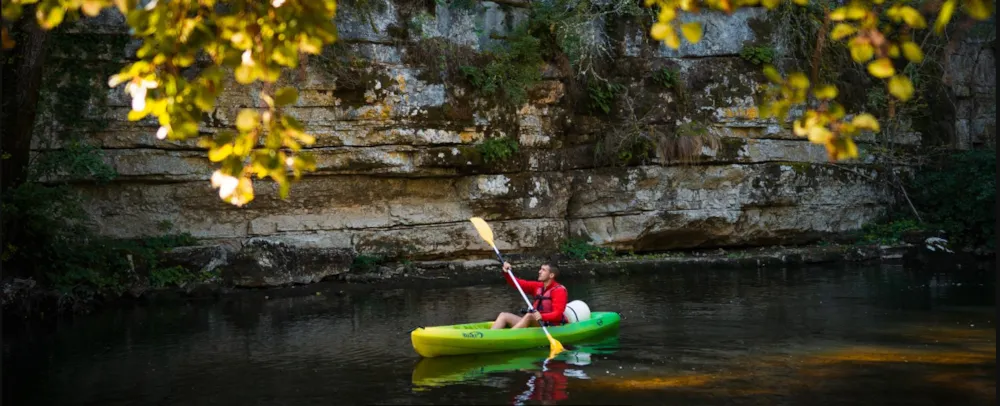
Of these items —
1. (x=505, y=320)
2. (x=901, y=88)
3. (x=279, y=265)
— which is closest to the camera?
(x=901, y=88)

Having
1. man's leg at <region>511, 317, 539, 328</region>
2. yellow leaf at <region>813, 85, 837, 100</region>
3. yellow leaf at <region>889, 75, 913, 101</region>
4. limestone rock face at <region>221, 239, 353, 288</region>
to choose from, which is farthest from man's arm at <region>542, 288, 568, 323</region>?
yellow leaf at <region>889, 75, 913, 101</region>

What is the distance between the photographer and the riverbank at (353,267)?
13375mm

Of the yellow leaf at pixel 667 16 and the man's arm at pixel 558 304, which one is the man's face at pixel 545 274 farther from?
the yellow leaf at pixel 667 16

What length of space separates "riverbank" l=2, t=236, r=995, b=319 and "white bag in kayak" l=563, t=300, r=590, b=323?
4.74 m

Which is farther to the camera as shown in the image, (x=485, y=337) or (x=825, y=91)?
(x=485, y=337)

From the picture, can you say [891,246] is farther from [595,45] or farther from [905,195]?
[595,45]

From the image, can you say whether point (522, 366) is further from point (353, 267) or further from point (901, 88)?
point (353, 267)

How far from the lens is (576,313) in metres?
10.7

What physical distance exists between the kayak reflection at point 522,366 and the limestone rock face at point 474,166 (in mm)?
6074

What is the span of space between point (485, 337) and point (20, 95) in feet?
26.6

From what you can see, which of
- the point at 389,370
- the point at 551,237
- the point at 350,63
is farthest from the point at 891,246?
the point at 389,370

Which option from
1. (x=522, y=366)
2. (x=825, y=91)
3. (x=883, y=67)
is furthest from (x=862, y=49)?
(x=522, y=366)

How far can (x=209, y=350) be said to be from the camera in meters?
10.1

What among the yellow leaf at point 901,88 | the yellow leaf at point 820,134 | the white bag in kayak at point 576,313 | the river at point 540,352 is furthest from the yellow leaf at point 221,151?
the white bag in kayak at point 576,313
